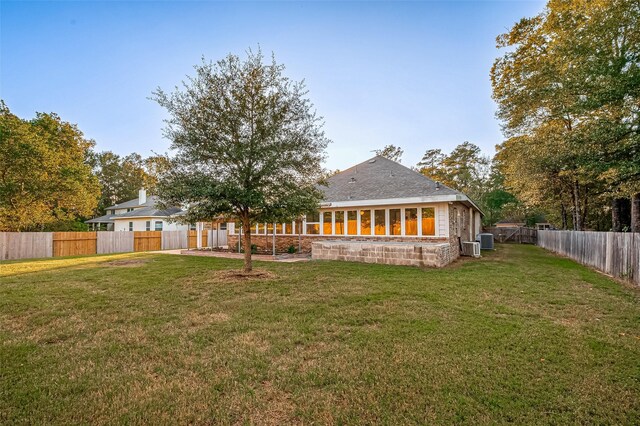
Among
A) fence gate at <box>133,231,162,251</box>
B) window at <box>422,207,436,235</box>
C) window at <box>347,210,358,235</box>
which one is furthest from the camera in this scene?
fence gate at <box>133,231,162,251</box>

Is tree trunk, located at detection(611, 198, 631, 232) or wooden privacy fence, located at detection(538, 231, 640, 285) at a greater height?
tree trunk, located at detection(611, 198, 631, 232)

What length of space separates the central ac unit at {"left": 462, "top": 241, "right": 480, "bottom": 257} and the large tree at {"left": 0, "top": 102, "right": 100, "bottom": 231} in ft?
79.6

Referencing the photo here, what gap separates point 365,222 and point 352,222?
0.67 meters

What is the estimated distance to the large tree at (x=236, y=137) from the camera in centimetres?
773

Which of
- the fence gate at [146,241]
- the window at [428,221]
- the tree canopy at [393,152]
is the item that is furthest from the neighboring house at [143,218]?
the tree canopy at [393,152]

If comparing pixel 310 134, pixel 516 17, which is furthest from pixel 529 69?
pixel 310 134

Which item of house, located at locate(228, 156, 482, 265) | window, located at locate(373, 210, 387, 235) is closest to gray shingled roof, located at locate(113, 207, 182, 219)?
house, located at locate(228, 156, 482, 265)

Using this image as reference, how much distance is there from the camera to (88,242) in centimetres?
1678

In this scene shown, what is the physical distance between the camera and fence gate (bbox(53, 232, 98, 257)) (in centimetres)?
1550

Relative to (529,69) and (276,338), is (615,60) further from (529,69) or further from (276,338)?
(276,338)

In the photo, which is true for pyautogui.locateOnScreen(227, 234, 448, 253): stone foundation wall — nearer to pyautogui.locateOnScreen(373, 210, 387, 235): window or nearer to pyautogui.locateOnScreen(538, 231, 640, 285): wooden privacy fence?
pyautogui.locateOnScreen(373, 210, 387, 235): window

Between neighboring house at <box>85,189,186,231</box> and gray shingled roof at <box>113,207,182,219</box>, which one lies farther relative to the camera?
neighboring house at <box>85,189,186,231</box>

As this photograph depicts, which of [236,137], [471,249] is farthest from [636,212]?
[236,137]

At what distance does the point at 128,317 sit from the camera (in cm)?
481
